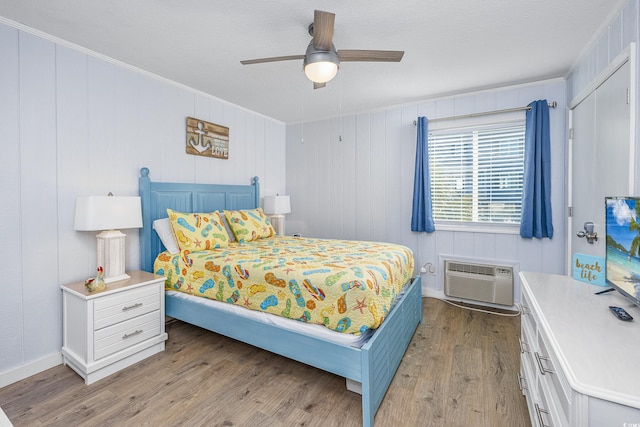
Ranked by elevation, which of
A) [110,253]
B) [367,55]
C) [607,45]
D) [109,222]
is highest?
[607,45]

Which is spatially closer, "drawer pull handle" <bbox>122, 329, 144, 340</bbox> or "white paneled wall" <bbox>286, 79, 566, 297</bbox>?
"drawer pull handle" <bbox>122, 329, 144, 340</bbox>

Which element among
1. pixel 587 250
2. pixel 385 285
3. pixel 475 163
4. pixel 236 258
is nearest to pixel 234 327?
pixel 236 258

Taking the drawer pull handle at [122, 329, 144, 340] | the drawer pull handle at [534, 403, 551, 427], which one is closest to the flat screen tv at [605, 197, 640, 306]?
the drawer pull handle at [534, 403, 551, 427]

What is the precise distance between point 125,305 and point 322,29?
236 centimetres

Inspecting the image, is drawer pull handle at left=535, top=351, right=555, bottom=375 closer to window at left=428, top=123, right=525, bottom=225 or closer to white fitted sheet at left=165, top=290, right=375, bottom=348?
white fitted sheet at left=165, top=290, right=375, bottom=348

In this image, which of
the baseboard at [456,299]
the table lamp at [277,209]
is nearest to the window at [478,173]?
the baseboard at [456,299]

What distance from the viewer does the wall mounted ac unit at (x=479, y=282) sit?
3.28m

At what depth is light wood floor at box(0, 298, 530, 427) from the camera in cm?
171

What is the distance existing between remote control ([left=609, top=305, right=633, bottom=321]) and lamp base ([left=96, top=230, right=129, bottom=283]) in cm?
308

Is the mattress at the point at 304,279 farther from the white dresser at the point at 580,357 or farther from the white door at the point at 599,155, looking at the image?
the white door at the point at 599,155

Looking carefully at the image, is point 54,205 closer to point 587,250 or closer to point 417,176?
point 417,176

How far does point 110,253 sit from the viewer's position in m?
2.36

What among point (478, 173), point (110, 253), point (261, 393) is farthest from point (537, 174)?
point (110, 253)

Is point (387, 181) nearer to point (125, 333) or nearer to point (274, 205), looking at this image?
point (274, 205)
